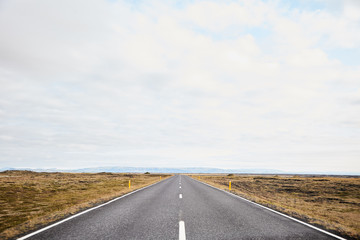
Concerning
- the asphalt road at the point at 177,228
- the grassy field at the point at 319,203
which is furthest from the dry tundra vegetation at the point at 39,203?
the grassy field at the point at 319,203

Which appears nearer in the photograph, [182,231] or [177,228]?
[182,231]

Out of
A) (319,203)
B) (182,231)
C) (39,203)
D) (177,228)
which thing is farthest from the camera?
(319,203)

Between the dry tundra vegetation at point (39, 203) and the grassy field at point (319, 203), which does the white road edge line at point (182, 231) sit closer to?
the dry tundra vegetation at point (39, 203)

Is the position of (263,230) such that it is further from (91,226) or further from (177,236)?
(91,226)

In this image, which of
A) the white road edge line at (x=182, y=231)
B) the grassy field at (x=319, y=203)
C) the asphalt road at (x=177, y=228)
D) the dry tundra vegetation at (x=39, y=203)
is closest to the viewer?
the white road edge line at (x=182, y=231)

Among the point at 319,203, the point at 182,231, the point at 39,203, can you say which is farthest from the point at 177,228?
the point at 319,203

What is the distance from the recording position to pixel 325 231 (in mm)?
6527

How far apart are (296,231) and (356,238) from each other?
1464mm

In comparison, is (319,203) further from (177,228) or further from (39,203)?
(39,203)

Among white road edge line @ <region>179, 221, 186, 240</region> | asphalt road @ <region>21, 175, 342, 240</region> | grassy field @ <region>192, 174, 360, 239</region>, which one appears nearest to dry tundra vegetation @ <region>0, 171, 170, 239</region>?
asphalt road @ <region>21, 175, 342, 240</region>

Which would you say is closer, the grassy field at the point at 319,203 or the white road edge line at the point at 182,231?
the white road edge line at the point at 182,231

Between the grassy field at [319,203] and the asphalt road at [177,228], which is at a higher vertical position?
the asphalt road at [177,228]

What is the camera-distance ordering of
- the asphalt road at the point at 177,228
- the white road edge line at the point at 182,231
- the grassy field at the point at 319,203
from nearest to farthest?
the white road edge line at the point at 182,231
the asphalt road at the point at 177,228
the grassy field at the point at 319,203

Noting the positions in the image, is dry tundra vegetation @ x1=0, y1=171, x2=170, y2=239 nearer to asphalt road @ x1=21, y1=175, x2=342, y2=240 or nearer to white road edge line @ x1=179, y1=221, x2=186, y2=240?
asphalt road @ x1=21, y1=175, x2=342, y2=240
